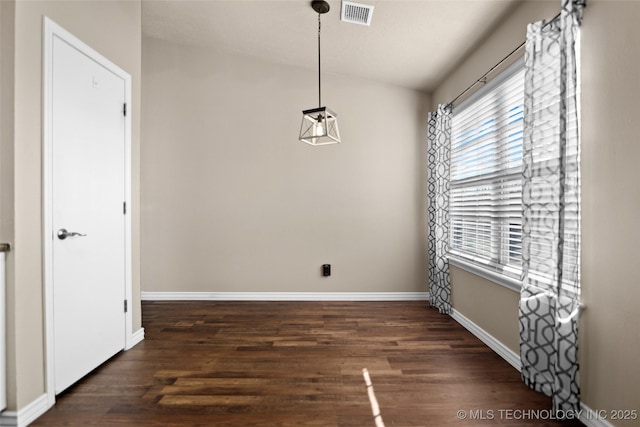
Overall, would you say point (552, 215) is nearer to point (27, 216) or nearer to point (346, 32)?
point (346, 32)

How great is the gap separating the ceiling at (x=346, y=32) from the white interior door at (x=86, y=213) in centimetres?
131

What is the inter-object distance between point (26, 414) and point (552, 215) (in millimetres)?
3111

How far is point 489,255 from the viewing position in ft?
9.20

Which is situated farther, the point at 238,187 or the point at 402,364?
the point at 238,187

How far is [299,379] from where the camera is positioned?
7.12 feet

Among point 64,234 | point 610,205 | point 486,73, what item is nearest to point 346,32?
point 486,73

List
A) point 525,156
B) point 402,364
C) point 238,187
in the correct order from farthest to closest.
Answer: point 238,187
point 402,364
point 525,156

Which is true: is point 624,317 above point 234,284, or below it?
above

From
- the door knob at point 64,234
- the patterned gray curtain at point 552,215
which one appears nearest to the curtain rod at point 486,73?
the patterned gray curtain at point 552,215

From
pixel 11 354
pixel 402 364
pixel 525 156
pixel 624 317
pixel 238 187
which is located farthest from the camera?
→ pixel 238 187

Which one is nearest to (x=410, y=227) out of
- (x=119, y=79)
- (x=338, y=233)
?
(x=338, y=233)

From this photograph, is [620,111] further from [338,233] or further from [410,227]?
[338,233]

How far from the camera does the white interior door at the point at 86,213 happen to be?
1.97 meters

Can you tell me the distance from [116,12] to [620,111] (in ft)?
10.9
